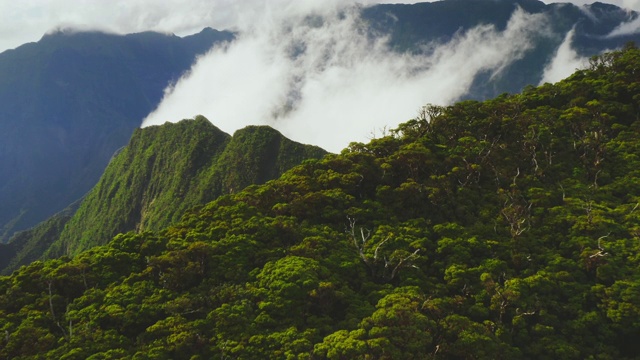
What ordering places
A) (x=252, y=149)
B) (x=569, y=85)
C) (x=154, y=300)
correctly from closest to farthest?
(x=154, y=300)
(x=569, y=85)
(x=252, y=149)

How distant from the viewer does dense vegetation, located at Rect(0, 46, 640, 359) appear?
35.7m

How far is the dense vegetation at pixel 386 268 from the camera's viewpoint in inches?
1404

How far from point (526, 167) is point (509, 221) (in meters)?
15.9

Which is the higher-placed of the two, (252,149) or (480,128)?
(252,149)

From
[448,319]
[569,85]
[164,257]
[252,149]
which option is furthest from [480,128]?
[252,149]

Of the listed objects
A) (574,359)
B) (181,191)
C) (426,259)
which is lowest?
(574,359)

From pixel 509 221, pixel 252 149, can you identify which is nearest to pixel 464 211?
pixel 509 221

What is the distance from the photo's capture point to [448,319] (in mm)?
36250

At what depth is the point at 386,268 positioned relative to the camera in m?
44.9

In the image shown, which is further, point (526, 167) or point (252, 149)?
point (252, 149)

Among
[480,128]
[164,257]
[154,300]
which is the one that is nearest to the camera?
[154,300]

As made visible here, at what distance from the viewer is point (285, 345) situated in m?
34.8

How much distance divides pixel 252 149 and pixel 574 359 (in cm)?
16310

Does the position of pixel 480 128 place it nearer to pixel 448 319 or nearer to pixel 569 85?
pixel 569 85
